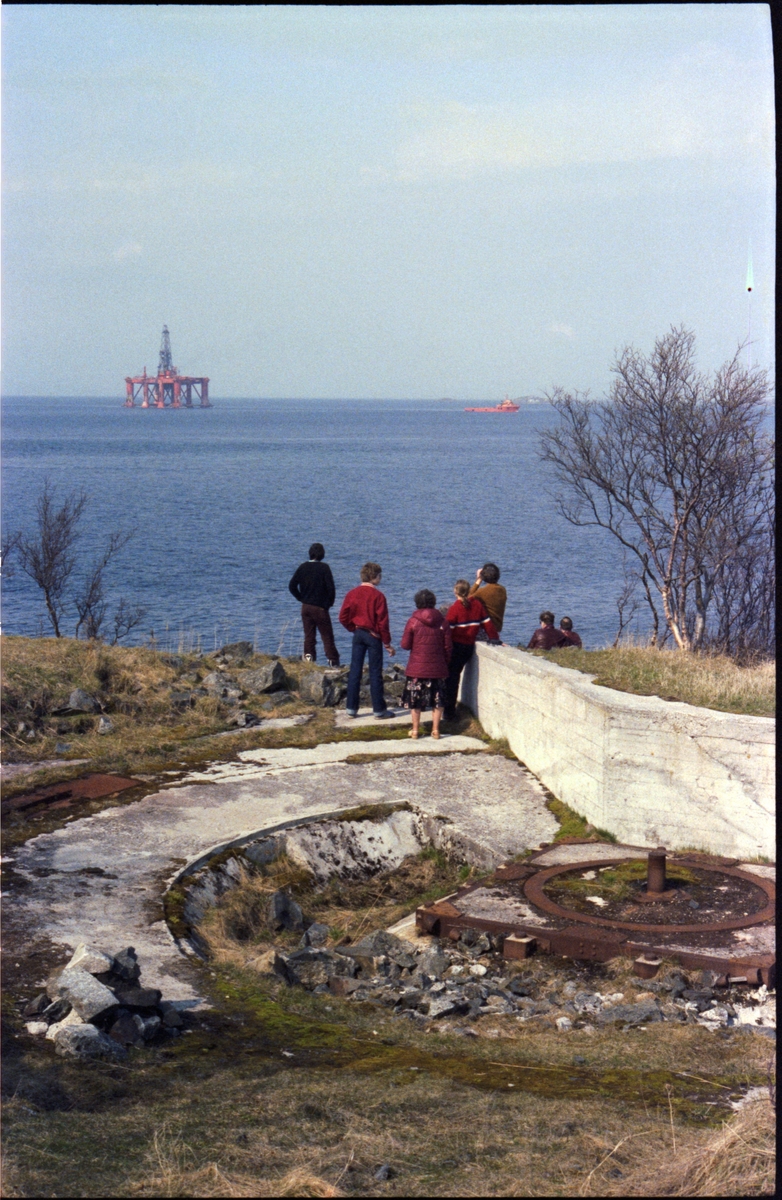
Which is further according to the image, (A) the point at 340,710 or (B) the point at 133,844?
(A) the point at 340,710

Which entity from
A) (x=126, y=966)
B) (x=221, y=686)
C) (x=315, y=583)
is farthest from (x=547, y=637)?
(x=126, y=966)

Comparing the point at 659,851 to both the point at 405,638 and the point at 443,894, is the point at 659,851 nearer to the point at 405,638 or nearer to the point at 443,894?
the point at 443,894

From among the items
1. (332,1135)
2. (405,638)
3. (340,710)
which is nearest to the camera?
(332,1135)

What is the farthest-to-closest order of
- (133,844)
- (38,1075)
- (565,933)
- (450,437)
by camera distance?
1. (450,437)
2. (133,844)
3. (565,933)
4. (38,1075)

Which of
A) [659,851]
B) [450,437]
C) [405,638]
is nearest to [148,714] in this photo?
[405,638]

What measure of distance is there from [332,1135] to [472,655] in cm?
840

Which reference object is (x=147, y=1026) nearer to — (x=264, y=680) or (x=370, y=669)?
(x=370, y=669)

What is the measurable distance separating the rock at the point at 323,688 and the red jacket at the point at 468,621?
1761 millimetres

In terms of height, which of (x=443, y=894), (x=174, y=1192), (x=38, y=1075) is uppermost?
(x=174, y=1192)

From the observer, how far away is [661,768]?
893 cm

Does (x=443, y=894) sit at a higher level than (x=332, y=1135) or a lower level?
lower

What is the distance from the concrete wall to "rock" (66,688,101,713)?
507 centimetres

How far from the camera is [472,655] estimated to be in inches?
496

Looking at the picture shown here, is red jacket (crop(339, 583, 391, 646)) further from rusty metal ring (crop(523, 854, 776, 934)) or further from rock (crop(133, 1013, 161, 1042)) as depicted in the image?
rock (crop(133, 1013, 161, 1042))
